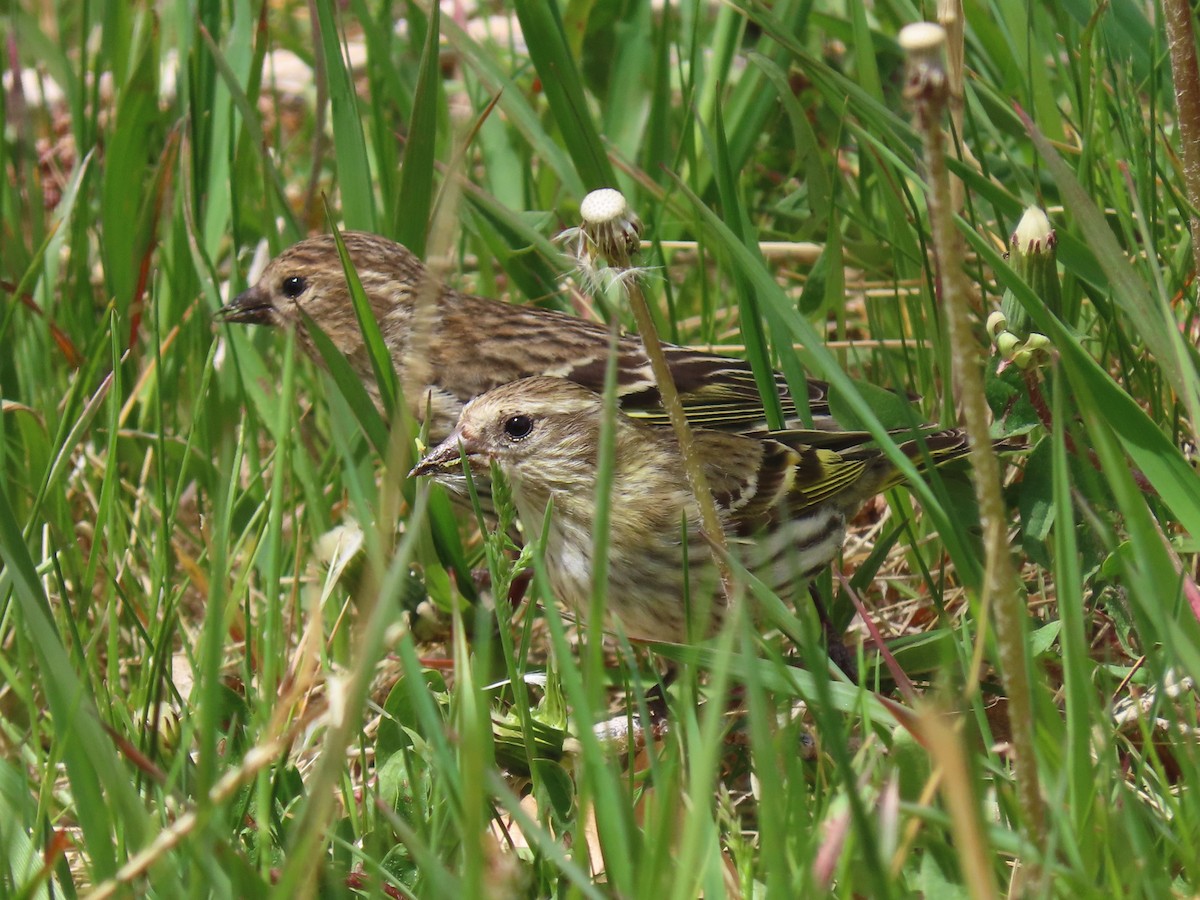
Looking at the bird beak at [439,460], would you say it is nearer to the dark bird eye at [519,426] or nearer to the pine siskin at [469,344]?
the dark bird eye at [519,426]

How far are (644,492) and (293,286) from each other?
1747mm

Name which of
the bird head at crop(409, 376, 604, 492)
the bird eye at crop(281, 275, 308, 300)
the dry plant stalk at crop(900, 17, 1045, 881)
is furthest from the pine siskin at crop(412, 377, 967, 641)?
the dry plant stalk at crop(900, 17, 1045, 881)

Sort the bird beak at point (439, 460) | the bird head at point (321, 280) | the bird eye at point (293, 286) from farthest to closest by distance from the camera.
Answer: the bird eye at point (293, 286) → the bird head at point (321, 280) → the bird beak at point (439, 460)

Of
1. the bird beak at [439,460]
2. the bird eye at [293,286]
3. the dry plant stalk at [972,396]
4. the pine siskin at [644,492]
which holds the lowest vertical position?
the pine siskin at [644,492]

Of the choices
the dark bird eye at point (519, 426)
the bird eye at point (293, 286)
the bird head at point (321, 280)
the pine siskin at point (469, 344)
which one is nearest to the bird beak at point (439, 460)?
the dark bird eye at point (519, 426)

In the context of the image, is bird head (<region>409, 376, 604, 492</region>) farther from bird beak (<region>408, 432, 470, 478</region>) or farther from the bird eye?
the bird eye

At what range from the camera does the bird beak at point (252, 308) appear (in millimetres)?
4762

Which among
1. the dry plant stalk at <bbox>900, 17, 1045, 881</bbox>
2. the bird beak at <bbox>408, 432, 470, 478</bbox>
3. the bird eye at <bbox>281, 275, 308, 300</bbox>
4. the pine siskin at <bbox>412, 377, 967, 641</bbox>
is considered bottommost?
the pine siskin at <bbox>412, 377, 967, 641</bbox>

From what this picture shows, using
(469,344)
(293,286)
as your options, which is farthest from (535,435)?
(293,286)

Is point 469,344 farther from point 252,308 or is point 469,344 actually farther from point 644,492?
point 644,492

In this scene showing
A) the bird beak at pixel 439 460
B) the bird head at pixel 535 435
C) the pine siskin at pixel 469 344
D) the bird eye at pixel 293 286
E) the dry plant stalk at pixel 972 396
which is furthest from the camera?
the bird eye at pixel 293 286

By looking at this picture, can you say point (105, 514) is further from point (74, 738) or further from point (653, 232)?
point (653, 232)

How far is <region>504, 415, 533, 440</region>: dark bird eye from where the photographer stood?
3.90 metres

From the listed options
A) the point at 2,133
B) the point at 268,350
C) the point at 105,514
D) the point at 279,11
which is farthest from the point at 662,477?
the point at 279,11
